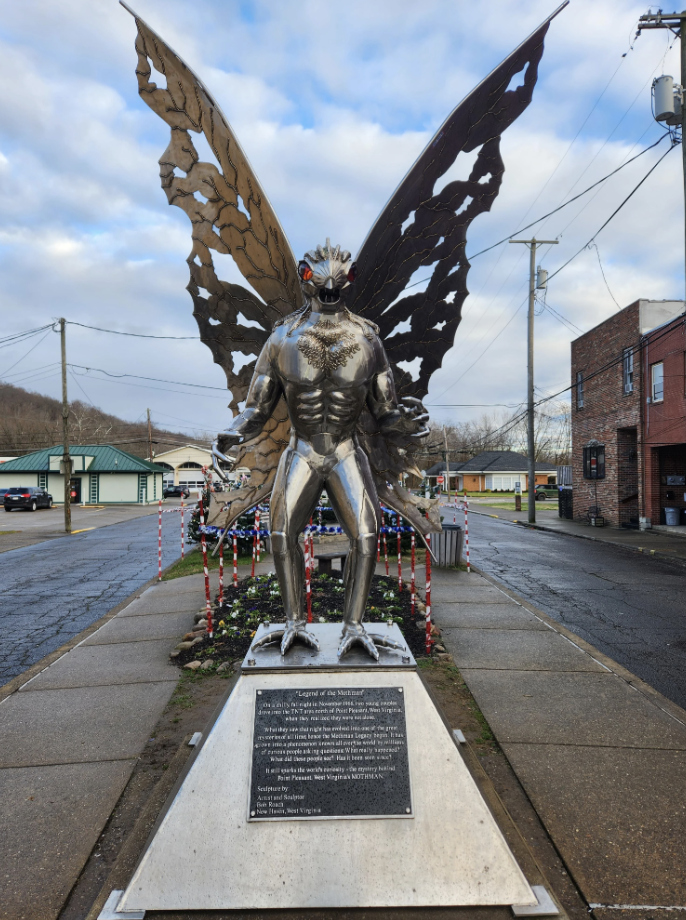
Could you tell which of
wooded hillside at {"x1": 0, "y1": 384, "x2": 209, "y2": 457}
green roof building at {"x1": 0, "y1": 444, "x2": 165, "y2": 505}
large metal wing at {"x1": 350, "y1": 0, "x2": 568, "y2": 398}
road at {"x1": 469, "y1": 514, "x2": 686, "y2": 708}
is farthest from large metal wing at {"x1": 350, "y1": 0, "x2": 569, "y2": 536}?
wooded hillside at {"x1": 0, "y1": 384, "x2": 209, "y2": 457}

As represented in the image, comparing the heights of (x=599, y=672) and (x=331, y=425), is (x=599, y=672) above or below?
below

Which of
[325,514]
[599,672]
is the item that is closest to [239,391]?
[599,672]

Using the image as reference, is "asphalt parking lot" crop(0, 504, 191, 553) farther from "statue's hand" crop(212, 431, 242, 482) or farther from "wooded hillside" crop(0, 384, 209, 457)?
"wooded hillside" crop(0, 384, 209, 457)

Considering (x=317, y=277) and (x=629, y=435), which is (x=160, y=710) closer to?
(x=317, y=277)

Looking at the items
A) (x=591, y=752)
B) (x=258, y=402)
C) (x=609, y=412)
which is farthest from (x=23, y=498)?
(x=591, y=752)

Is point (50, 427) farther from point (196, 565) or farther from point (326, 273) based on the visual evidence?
point (326, 273)

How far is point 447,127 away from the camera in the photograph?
367 centimetres

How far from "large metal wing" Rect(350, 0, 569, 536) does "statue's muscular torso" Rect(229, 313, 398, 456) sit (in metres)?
0.43

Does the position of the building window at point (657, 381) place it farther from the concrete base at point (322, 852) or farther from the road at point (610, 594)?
the concrete base at point (322, 852)

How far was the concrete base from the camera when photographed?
2396 mm

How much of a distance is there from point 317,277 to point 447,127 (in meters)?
1.42

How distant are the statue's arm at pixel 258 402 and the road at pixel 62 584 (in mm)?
3922

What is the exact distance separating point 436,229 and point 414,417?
1.30 meters

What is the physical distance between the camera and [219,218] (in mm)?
3904
